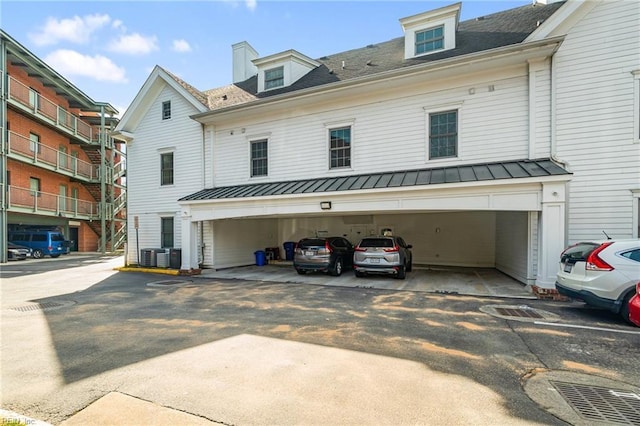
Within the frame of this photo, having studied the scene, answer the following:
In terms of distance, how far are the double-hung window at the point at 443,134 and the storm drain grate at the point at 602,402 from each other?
9074 millimetres

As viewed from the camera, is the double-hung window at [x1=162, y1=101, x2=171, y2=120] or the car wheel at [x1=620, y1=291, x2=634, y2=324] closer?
the car wheel at [x1=620, y1=291, x2=634, y2=324]

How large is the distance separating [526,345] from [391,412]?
3371 mm

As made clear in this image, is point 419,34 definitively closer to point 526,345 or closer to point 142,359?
point 526,345

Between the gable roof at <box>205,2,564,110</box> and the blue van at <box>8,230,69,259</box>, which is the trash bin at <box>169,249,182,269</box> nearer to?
the gable roof at <box>205,2,564,110</box>

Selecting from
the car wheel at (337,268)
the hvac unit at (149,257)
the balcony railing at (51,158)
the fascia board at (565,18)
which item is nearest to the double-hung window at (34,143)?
the balcony railing at (51,158)

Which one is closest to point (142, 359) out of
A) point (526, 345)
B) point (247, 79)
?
point (526, 345)

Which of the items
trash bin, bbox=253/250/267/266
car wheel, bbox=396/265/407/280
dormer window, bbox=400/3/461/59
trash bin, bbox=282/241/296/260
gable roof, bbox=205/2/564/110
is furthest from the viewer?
trash bin, bbox=282/241/296/260

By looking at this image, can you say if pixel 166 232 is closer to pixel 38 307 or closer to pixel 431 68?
pixel 38 307

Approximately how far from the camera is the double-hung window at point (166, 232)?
1727 cm

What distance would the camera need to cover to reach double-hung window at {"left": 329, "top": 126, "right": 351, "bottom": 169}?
13.8m

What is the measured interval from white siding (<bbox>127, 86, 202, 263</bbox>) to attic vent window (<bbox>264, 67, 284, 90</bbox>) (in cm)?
411

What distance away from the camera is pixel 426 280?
12.1 meters

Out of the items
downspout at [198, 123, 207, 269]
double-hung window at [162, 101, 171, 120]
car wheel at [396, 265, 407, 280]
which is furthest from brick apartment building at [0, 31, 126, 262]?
car wheel at [396, 265, 407, 280]

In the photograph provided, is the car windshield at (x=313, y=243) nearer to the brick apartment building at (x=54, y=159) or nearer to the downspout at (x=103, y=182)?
the brick apartment building at (x=54, y=159)
